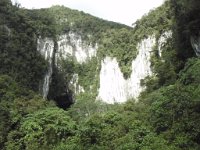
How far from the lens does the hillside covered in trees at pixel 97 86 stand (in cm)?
2948

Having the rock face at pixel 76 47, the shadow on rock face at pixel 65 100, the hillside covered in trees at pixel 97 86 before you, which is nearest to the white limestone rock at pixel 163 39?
the hillside covered in trees at pixel 97 86

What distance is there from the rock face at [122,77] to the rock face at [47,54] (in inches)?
297

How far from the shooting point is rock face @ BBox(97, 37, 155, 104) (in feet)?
186

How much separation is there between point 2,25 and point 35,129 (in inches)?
732

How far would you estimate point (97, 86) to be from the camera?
2591 inches

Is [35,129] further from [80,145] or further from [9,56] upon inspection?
[9,56]

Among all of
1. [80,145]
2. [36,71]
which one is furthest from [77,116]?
[80,145]

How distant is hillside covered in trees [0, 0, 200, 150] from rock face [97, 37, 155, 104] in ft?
3.16

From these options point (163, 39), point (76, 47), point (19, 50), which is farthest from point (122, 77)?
point (19, 50)

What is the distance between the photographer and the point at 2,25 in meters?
53.4

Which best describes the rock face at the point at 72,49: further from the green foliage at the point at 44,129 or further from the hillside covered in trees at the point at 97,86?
the green foliage at the point at 44,129

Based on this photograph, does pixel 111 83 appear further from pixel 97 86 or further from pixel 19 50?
pixel 19 50

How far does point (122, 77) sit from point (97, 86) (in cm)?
580

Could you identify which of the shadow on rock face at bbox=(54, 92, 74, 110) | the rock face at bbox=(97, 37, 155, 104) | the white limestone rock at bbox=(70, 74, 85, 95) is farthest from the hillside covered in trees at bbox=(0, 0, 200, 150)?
the rock face at bbox=(97, 37, 155, 104)
